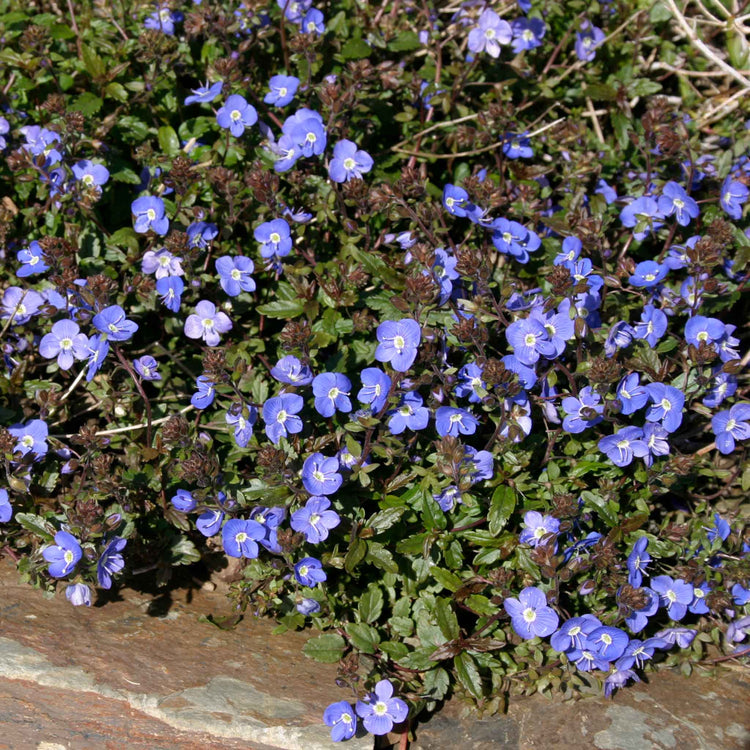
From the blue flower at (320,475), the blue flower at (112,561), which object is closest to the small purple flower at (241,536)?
the blue flower at (320,475)

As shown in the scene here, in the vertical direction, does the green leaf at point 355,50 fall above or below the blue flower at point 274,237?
above

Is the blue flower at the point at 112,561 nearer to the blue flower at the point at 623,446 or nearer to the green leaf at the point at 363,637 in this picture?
the green leaf at the point at 363,637

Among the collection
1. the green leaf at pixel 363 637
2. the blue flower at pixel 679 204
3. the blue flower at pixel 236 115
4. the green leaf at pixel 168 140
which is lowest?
the green leaf at pixel 363 637

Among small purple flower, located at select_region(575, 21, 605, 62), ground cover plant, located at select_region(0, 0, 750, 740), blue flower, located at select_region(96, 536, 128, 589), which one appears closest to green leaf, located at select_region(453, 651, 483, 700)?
ground cover plant, located at select_region(0, 0, 750, 740)

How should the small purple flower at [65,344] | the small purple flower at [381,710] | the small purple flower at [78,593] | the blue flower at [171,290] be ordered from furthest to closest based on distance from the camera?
the blue flower at [171,290] → the small purple flower at [65,344] → the small purple flower at [78,593] → the small purple flower at [381,710]

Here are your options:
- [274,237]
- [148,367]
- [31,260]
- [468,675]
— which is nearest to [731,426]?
[468,675]

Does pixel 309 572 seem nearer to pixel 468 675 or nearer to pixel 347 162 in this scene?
pixel 468 675

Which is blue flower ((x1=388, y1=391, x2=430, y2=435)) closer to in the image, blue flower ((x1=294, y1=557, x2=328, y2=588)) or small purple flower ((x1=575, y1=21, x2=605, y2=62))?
blue flower ((x1=294, y1=557, x2=328, y2=588))
